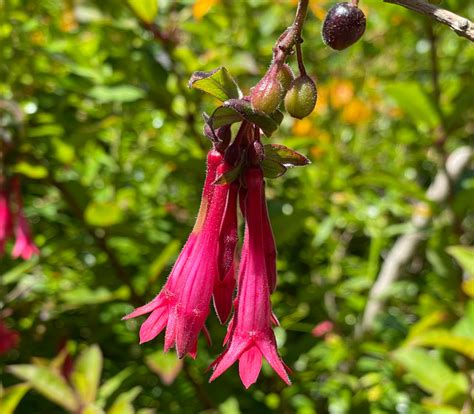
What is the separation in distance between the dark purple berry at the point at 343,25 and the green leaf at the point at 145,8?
0.85 m

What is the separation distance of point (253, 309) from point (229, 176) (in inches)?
6.1

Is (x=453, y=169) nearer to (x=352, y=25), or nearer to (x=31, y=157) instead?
(x=31, y=157)

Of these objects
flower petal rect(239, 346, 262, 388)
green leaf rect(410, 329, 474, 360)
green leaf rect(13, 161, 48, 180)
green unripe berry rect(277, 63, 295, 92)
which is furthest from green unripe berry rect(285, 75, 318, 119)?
green leaf rect(13, 161, 48, 180)

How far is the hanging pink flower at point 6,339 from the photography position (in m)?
1.62

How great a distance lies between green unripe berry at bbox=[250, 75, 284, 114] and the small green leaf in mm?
98

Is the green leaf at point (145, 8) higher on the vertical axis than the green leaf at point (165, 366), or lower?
higher

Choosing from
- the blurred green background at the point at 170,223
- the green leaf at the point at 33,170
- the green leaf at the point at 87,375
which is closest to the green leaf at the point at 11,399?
the blurred green background at the point at 170,223

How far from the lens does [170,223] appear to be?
69.2 inches

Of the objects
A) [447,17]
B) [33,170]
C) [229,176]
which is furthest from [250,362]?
[33,170]

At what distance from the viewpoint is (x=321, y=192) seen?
1950mm

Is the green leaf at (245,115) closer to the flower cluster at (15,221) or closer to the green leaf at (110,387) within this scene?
the green leaf at (110,387)

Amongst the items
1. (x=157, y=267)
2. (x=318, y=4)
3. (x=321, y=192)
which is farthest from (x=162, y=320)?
(x=318, y=4)

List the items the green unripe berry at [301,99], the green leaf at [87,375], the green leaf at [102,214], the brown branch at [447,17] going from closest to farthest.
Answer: the brown branch at [447,17] < the green unripe berry at [301,99] < the green leaf at [87,375] < the green leaf at [102,214]

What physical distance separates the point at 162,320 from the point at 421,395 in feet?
3.72
